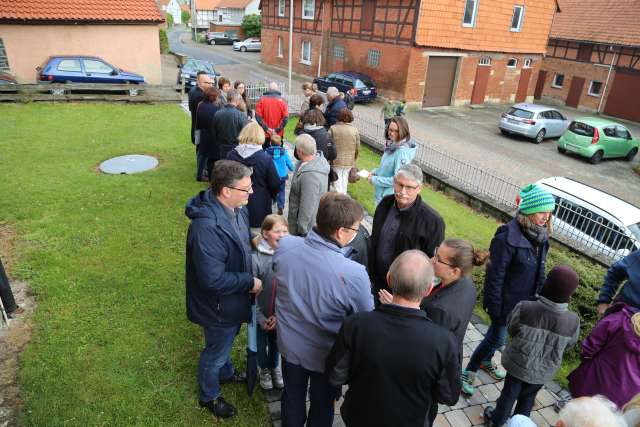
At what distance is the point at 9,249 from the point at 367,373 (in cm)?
574

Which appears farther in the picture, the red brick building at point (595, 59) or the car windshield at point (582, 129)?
the red brick building at point (595, 59)

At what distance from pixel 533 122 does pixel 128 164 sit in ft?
52.2

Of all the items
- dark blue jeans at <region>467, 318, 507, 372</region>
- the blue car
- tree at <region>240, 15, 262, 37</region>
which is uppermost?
tree at <region>240, 15, 262, 37</region>

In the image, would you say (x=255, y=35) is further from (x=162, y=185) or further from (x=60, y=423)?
(x=60, y=423)

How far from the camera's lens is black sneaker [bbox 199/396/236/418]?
3.71 m

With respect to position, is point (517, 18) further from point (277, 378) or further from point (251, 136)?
point (277, 378)

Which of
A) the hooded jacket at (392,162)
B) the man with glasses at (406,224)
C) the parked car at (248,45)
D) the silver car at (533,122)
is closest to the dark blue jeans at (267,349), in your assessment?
the man with glasses at (406,224)

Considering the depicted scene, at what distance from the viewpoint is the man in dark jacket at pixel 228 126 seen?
274 inches

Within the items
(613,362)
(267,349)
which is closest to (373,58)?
(267,349)

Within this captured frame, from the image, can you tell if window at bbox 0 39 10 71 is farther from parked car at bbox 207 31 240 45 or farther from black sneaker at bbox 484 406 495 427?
parked car at bbox 207 31 240 45

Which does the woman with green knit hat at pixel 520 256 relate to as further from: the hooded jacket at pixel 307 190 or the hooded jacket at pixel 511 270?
the hooded jacket at pixel 307 190

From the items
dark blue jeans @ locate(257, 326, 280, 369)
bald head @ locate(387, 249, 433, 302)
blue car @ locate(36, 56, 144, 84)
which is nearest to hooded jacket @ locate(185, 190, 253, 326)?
dark blue jeans @ locate(257, 326, 280, 369)

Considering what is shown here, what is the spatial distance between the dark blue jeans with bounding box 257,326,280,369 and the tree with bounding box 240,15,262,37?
50.1 metres

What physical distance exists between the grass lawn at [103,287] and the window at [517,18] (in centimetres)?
2255
